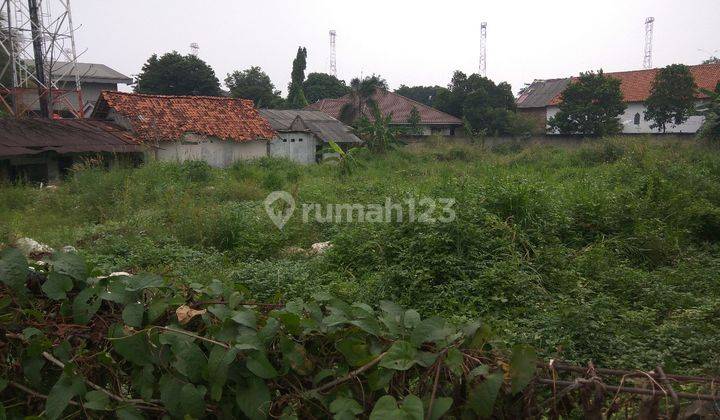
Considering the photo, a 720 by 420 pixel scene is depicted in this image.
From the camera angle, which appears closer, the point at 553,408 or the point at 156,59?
the point at 553,408

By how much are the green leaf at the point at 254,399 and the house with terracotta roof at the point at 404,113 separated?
2512cm

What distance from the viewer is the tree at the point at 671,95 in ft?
76.1

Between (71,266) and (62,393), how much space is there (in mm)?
398

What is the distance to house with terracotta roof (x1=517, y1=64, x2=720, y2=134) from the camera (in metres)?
26.0

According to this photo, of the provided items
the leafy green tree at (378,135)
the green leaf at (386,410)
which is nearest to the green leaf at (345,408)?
the green leaf at (386,410)

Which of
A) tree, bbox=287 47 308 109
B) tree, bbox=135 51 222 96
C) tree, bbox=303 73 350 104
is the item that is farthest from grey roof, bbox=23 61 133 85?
tree, bbox=303 73 350 104

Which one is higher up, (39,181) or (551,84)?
(551,84)

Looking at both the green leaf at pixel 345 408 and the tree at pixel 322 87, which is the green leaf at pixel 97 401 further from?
the tree at pixel 322 87

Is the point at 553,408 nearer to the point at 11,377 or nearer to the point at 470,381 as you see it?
Result: the point at 470,381

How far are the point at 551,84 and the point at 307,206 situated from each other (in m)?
29.6

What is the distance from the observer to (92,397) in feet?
4.66

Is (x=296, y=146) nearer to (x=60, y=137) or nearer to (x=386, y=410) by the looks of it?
(x=60, y=137)

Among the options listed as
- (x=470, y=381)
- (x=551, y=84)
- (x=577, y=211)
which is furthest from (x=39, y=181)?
(x=551, y=84)

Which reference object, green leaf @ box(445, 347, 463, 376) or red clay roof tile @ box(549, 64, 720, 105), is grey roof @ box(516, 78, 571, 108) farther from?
green leaf @ box(445, 347, 463, 376)
